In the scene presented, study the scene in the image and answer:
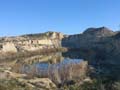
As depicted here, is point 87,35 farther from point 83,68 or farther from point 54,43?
point 83,68

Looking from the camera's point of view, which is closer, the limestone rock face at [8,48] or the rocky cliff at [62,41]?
the limestone rock face at [8,48]

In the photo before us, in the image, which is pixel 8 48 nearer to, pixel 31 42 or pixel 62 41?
pixel 31 42

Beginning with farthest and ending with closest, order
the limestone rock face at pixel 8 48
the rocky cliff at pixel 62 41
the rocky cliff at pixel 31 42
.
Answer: the rocky cliff at pixel 31 42, the rocky cliff at pixel 62 41, the limestone rock face at pixel 8 48

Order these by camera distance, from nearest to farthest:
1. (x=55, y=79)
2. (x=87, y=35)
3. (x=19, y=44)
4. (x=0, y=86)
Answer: (x=0, y=86)
(x=55, y=79)
(x=19, y=44)
(x=87, y=35)

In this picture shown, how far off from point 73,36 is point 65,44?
589cm

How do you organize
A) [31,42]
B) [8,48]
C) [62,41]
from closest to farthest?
1. [8,48]
2. [31,42]
3. [62,41]

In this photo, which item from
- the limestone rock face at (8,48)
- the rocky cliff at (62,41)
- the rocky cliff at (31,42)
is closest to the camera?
the limestone rock face at (8,48)

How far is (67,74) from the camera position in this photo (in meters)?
37.2

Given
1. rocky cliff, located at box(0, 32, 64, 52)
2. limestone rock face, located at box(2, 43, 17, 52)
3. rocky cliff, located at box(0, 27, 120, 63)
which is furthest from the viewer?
rocky cliff, located at box(0, 32, 64, 52)

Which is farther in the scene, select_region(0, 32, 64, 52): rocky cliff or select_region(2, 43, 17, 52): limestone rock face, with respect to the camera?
select_region(0, 32, 64, 52): rocky cliff

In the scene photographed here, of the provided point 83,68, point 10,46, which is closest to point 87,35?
point 10,46

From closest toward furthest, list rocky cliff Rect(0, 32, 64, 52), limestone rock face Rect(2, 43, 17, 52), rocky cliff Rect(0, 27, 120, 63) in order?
limestone rock face Rect(2, 43, 17, 52) < rocky cliff Rect(0, 27, 120, 63) < rocky cliff Rect(0, 32, 64, 52)

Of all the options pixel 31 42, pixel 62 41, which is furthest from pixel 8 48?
pixel 62 41

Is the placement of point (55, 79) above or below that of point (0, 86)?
below
